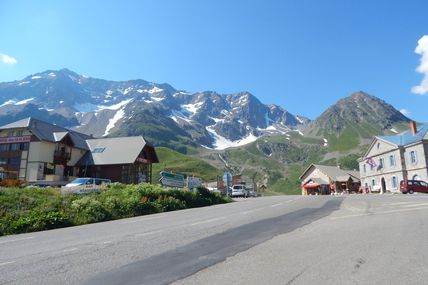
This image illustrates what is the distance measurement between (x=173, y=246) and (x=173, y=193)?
Answer: 17385 mm

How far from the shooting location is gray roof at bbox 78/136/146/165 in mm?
47125

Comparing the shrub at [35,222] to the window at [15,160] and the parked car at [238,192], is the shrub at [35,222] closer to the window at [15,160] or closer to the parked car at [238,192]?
the window at [15,160]

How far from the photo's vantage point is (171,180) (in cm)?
2831

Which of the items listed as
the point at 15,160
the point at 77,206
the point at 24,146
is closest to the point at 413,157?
the point at 77,206

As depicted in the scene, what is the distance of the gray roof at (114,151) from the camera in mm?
47125

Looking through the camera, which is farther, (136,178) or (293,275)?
(136,178)

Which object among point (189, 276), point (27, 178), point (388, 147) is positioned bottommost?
point (189, 276)

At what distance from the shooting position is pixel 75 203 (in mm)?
17500

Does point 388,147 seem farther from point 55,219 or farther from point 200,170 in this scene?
point 200,170

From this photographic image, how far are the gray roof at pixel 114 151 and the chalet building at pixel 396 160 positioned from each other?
3948cm

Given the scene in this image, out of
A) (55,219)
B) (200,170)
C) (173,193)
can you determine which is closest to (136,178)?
(173,193)

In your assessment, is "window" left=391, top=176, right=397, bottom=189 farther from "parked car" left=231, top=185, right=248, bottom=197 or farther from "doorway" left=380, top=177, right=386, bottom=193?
"parked car" left=231, top=185, right=248, bottom=197

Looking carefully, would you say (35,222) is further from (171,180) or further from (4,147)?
(4,147)

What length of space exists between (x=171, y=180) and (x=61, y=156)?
2583 centimetres
